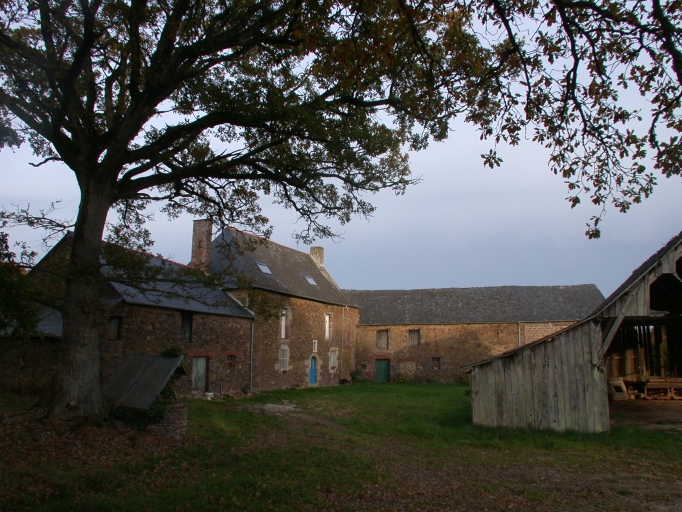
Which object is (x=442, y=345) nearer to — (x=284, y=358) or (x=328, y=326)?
(x=328, y=326)

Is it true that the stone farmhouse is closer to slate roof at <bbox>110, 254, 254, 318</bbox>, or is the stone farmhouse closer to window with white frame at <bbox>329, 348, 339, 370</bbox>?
window with white frame at <bbox>329, 348, 339, 370</bbox>

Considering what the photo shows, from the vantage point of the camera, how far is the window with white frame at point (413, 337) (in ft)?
114

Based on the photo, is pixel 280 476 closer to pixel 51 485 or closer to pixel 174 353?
pixel 51 485

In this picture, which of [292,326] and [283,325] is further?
[292,326]

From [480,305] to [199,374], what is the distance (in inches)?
864

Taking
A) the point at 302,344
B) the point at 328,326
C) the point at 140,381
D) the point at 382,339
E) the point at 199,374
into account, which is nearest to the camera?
the point at 140,381

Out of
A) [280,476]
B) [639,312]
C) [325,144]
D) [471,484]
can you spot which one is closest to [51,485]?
[280,476]

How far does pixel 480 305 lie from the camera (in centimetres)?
3547

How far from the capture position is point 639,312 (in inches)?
496

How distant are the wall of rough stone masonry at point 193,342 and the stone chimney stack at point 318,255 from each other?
518 inches

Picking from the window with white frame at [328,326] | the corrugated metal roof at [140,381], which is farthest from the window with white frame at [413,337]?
the corrugated metal roof at [140,381]

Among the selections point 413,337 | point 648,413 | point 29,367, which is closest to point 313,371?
point 413,337

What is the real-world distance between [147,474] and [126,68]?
26.9ft

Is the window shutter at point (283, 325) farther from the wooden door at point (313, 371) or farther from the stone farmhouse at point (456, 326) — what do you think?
the stone farmhouse at point (456, 326)
